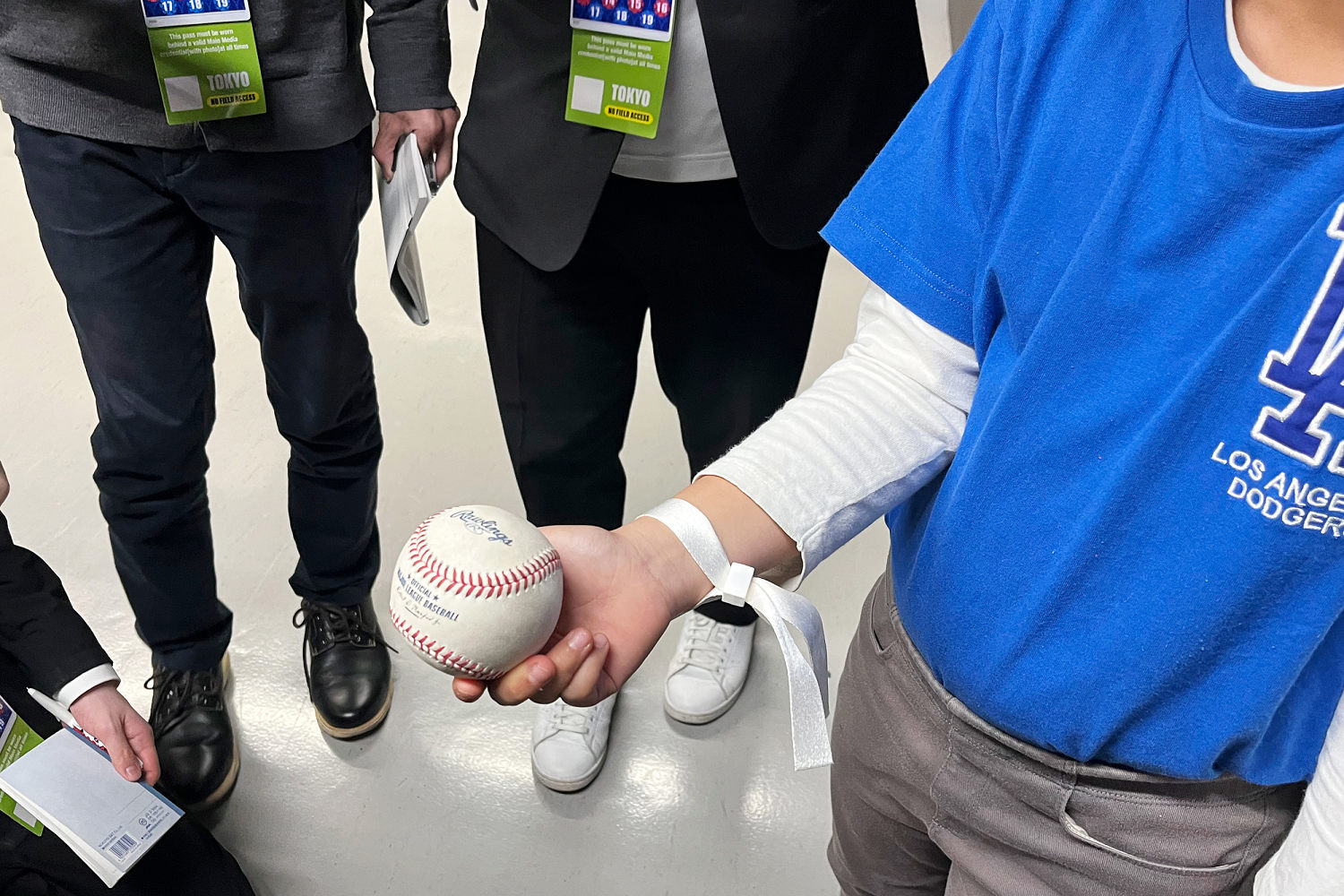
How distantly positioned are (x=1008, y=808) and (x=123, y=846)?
1042 millimetres

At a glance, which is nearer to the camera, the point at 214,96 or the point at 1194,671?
the point at 1194,671

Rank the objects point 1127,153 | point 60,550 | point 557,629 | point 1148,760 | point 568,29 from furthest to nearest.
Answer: point 60,550
point 568,29
point 557,629
point 1148,760
point 1127,153

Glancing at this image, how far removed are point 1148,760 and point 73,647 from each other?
1285 mm

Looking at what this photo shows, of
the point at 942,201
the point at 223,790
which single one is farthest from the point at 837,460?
the point at 223,790

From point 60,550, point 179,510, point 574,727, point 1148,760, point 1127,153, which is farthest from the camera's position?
point 60,550

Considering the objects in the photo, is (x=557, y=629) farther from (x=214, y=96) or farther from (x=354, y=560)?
(x=354, y=560)

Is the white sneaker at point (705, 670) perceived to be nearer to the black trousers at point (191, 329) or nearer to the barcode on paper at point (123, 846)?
the black trousers at point (191, 329)

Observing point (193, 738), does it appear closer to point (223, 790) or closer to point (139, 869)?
point (223, 790)

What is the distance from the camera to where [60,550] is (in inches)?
83.7

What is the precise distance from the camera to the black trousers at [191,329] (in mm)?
1342

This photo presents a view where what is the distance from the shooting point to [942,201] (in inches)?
29.3

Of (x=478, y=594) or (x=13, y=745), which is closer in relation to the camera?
(x=478, y=594)

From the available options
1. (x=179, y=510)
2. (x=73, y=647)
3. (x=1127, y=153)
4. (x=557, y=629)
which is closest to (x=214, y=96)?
(x=179, y=510)

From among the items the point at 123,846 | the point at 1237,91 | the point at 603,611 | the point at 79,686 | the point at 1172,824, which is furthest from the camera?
the point at 79,686
